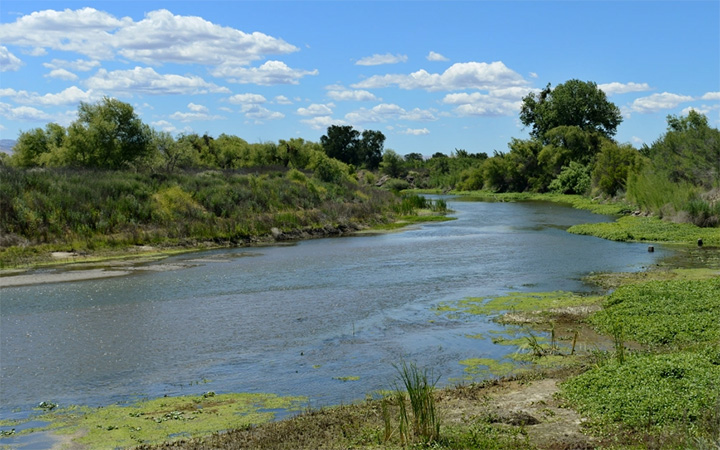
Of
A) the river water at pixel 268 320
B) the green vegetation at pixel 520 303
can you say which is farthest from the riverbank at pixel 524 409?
the green vegetation at pixel 520 303

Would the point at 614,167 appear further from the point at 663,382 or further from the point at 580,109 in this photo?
the point at 663,382

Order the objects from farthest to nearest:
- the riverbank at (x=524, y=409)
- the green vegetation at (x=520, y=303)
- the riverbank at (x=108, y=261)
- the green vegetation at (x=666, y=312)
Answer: the riverbank at (x=108, y=261) < the green vegetation at (x=520, y=303) < the green vegetation at (x=666, y=312) < the riverbank at (x=524, y=409)

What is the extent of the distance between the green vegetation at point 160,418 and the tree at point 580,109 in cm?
9966

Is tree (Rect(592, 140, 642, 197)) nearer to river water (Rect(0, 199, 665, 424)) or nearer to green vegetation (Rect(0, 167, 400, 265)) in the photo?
green vegetation (Rect(0, 167, 400, 265))

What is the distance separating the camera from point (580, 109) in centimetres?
10850

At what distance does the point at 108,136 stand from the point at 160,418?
42293mm

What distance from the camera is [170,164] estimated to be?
55.6 metres

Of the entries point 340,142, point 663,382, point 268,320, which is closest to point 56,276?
point 268,320

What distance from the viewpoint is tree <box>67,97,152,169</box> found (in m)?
50.0

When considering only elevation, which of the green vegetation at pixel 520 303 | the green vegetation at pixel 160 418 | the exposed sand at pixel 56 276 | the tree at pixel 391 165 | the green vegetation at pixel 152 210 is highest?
the tree at pixel 391 165

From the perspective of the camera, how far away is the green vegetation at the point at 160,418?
36.9 feet

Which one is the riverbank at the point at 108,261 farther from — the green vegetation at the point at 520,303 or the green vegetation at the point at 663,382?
the green vegetation at the point at 663,382

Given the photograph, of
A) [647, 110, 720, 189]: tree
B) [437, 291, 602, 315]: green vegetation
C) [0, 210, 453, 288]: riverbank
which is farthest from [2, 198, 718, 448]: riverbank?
[647, 110, 720, 189]: tree

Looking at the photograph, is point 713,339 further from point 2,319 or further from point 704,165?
point 704,165
